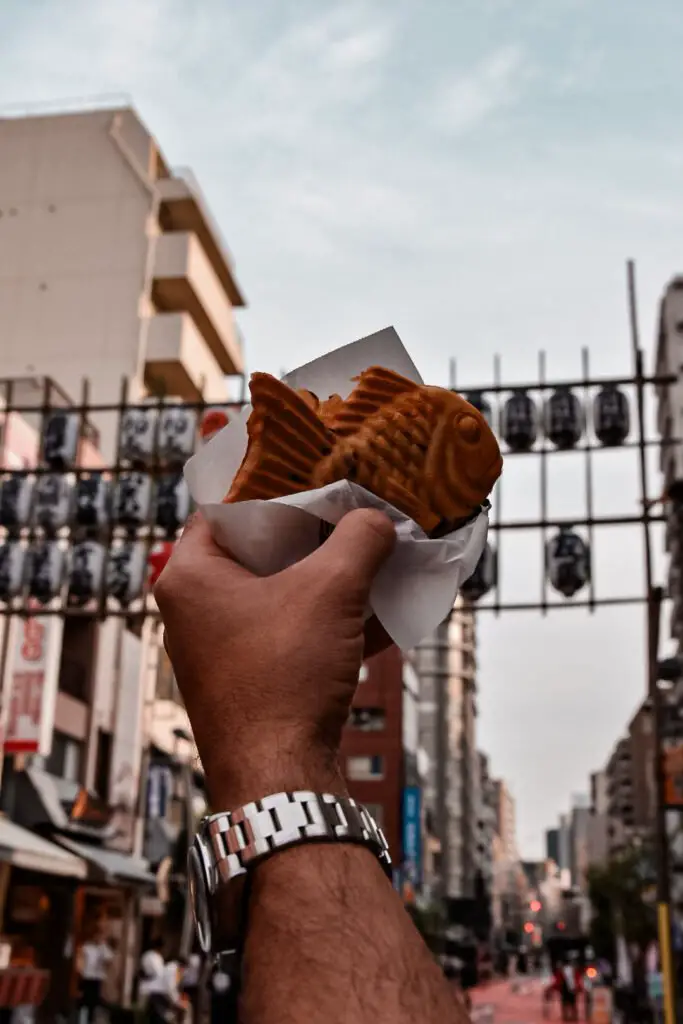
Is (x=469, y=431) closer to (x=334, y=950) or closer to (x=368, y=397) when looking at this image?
(x=368, y=397)

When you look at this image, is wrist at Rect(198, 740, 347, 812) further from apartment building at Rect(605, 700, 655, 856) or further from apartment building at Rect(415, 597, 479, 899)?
apartment building at Rect(415, 597, 479, 899)

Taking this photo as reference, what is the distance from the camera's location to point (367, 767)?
49.7 metres

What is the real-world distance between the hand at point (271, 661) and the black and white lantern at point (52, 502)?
14.8 metres

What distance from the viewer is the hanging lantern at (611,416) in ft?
48.1

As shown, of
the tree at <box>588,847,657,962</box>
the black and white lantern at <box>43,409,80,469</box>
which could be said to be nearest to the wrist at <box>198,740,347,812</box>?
the black and white lantern at <box>43,409,80,469</box>

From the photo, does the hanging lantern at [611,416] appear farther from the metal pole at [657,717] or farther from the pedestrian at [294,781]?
the pedestrian at [294,781]

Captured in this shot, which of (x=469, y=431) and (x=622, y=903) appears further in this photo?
(x=622, y=903)

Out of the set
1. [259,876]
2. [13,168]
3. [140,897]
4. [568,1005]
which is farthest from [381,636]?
[13,168]

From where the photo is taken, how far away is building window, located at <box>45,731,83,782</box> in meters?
22.1

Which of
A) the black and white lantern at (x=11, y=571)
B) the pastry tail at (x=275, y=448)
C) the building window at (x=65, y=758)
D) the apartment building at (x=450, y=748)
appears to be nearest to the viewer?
the pastry tail at (x=275, y=448)

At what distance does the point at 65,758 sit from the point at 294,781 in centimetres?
2303

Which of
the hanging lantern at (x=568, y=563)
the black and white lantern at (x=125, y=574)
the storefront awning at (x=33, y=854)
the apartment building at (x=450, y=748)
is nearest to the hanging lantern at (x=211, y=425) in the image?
the hanging lantern at (x=568, y=563)

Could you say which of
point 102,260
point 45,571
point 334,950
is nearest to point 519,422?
point 45,571

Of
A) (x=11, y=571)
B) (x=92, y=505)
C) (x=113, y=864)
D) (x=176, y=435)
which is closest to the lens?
(x=11, y=571)
